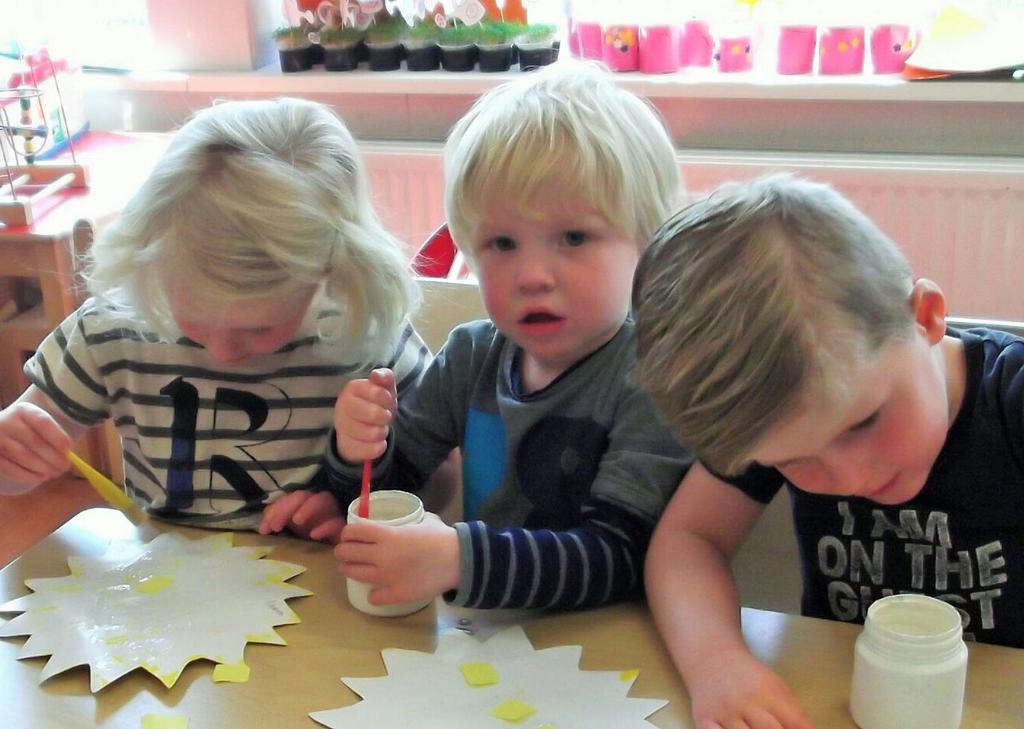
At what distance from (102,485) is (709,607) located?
56 cm

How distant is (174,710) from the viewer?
79cm

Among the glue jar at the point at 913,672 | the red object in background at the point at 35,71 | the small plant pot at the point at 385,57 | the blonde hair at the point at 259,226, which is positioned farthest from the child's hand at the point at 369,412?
the red object in background at the point at 35,71

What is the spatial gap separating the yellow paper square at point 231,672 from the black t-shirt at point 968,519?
0.41 m

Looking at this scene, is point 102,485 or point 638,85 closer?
point 102,485

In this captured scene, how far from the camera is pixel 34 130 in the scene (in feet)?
8.23

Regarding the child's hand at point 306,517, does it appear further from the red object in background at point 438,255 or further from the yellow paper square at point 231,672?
the red object in background at point 438,255

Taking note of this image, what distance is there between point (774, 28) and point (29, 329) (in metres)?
1.72

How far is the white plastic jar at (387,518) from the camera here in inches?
35.7

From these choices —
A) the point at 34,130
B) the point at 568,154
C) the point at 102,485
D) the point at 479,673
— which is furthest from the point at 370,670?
the point at 34,130

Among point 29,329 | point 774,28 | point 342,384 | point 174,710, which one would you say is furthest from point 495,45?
point 174,710

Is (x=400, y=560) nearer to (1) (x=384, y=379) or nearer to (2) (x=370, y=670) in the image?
(2) (x=370, y=670)

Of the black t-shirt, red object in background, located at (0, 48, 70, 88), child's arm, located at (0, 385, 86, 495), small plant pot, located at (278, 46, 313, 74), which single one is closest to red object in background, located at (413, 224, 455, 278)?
child's arm, located at (0, 385, 86, 495)

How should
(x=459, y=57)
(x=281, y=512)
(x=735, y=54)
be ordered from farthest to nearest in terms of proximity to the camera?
(x=459, y=57)
(x=735, y=54)
(x=281, y=512)

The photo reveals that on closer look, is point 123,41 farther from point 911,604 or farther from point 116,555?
point 911,604
